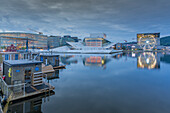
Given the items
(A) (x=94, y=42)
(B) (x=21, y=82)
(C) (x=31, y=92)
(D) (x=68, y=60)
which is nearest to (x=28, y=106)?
(C) (x=31, y=92)

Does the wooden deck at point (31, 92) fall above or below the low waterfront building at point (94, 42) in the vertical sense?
below

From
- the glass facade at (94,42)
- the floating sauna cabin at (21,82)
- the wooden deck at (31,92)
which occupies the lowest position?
the wooden deck at (31,92)

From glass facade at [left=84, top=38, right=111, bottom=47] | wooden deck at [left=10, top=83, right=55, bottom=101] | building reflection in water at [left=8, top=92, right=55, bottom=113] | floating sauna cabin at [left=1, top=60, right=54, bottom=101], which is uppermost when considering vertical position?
glass facade at [left=84, top=38, right=111, bottom=47]

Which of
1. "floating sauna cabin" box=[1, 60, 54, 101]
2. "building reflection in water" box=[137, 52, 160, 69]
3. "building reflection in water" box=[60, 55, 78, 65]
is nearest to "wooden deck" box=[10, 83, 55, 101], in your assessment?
"floating sauna cabin" box=[1, 60, 54, 101]

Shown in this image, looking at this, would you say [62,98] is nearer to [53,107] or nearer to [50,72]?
[53,107]

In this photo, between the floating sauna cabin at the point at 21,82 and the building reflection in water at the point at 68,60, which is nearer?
the floating sauna cabin at the point at 21,82

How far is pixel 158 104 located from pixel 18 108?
13.8 m

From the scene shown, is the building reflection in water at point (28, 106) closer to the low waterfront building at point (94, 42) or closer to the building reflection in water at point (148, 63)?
the building reflection in water at point (148, 63)

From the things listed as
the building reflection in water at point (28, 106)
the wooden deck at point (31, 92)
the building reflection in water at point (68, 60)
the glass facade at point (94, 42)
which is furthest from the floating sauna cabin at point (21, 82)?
the glass facade at point (94, 42)

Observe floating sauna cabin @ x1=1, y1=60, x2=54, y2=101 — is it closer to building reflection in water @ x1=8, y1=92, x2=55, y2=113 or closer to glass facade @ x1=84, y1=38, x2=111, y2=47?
building reflection in water @ x1=8, y1=92, x2=55, y2=113

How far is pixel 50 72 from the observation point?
2716 centimetres

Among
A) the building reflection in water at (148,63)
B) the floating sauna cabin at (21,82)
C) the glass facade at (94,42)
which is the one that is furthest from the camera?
the glass facade at (94,42)

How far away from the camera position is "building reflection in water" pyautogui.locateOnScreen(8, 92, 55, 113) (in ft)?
34.6

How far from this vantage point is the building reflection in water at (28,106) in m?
10.6
